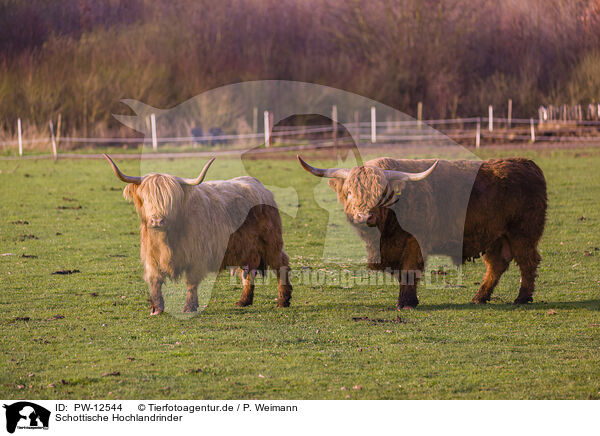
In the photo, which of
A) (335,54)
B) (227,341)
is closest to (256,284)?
(227,341)

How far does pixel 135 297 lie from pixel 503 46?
106 ft

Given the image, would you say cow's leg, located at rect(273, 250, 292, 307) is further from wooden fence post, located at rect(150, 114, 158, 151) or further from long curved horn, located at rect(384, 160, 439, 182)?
wooden fence post, located at rect(150, 114, 158, 151)

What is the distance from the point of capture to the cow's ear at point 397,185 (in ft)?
23.0

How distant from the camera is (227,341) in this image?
6.16 m

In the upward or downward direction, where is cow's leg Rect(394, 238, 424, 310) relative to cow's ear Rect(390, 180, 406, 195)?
downward

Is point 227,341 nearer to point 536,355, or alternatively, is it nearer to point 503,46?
point 536,355

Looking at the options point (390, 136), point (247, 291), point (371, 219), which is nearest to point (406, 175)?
point (371, 219)

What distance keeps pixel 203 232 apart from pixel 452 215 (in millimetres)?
2381

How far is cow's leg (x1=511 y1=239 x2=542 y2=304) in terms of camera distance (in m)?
7.42

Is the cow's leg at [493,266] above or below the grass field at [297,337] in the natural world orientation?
above

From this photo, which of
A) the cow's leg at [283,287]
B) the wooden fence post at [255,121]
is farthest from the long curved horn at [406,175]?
the wooden fence post at [255,121]

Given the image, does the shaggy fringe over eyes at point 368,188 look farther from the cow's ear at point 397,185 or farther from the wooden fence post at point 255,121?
the wooden fence post at point 255,121
